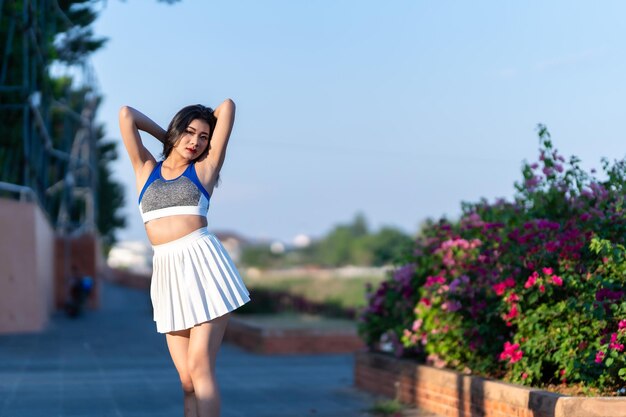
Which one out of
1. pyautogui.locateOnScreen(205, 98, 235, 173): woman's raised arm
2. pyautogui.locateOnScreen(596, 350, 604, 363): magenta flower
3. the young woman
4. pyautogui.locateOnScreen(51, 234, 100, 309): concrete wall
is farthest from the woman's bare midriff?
pyautogui.locateOnScreen(51, 234, 100, 309): concrete wall

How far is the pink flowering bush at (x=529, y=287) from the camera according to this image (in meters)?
6.72

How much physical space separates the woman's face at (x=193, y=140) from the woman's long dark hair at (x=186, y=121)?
0.02m

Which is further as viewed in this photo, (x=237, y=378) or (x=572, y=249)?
(x=237, y=378)

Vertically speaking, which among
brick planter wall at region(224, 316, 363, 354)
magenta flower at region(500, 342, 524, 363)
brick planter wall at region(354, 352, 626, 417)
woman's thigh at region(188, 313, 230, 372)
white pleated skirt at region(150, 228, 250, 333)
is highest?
white pleated skirt at region(150, 228, 250, 333)

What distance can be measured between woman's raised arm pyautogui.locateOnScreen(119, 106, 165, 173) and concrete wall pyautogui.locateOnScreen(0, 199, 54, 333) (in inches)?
514

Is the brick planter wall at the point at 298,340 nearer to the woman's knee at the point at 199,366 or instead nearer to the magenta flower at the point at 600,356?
the magenta flower at the point at 600,356

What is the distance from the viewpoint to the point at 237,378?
11.1 meters

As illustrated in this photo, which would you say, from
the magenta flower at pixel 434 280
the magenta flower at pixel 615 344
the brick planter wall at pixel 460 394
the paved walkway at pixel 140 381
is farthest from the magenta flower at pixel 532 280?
the paved walkway at pixel 140 381

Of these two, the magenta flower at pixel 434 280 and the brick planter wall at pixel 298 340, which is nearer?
the magenta flower at pixel 434 280

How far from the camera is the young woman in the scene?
192 inches

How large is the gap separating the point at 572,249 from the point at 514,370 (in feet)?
3.12

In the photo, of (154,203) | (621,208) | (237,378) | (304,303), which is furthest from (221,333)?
(304,303)

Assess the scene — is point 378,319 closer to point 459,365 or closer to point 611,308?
point 459,365

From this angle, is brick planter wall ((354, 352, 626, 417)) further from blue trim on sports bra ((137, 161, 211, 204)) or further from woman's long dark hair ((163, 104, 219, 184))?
woman's long dark hair ((163, 104, 219, 184))
